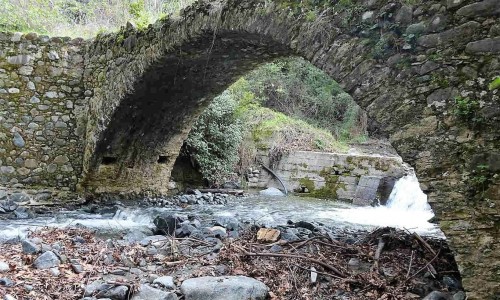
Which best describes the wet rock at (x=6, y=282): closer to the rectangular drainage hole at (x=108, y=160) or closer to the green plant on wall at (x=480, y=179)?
the green plant on wall at (x=480, y=179)

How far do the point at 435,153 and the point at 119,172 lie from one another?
6132 millimetres

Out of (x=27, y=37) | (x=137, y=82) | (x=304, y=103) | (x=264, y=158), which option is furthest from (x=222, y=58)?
(x=304, y=103)

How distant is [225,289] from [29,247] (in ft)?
6.29

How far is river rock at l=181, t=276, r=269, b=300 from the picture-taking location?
9.76 ft

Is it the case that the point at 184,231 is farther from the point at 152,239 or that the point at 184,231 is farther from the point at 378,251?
the point at 378,251

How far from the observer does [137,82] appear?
6.13m

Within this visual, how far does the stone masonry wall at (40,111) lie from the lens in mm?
6871

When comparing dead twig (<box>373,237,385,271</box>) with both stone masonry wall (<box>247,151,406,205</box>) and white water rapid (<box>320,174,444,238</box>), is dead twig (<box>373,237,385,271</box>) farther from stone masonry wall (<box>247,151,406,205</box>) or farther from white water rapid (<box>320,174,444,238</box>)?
stone masonry wall (<box>247,151,406,205</box>)

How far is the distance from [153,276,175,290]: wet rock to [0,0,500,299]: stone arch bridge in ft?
6.06

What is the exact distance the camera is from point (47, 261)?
139 inches

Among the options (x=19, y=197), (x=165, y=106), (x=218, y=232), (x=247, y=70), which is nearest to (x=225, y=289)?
(x=218, y=232)

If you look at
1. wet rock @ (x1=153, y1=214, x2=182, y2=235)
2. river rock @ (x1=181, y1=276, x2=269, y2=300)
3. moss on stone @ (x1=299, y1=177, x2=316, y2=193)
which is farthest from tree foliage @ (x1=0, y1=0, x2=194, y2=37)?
moss on stone @ (x1=299, y1=177, x2=316, y2=193)

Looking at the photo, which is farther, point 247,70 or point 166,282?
point 247,70

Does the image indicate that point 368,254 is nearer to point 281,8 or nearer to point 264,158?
point 281,8
